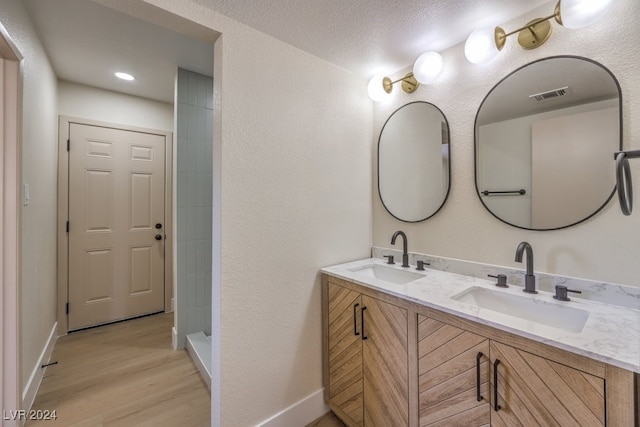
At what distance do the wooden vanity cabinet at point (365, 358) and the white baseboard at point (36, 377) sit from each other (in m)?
Result: 1.82

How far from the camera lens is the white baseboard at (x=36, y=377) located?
5.33 feet

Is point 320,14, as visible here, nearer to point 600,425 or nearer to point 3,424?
point 600,425

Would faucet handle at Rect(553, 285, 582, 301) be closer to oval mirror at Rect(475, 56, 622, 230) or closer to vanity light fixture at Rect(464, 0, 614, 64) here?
oval mirror at Rect(475, 56, 622, 230)

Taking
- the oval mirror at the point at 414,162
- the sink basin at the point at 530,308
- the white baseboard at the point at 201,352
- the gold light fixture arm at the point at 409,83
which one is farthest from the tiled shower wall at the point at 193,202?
the sink basin at the point at 530,308

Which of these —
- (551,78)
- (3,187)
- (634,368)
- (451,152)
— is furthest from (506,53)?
(3,187)

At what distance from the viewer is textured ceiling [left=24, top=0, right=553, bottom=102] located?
1.29 metres

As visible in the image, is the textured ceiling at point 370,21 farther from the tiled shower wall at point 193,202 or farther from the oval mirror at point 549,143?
the tiled shower wall at point 193,202

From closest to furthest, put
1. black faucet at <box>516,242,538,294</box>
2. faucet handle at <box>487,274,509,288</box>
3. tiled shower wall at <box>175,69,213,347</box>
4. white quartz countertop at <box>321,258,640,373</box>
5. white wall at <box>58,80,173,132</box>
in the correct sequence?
white quartz countertop at <box>321,258,640,373</box>
black faucet at <box>516,242,538,294</box>
faucet handle at <box>487,274,509,288</box>
tiled shower wall at <box>175,69,213,347</box>
white wall at <box>58,80,173,132</box>

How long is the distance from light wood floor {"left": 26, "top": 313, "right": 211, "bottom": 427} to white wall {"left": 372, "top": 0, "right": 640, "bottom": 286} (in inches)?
68.7

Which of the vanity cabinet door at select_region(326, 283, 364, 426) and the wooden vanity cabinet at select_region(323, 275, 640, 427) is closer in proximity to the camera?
the wooden vanity cabinet at select_region(323, 275, 640, 427)

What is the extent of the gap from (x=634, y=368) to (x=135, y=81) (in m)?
3.63

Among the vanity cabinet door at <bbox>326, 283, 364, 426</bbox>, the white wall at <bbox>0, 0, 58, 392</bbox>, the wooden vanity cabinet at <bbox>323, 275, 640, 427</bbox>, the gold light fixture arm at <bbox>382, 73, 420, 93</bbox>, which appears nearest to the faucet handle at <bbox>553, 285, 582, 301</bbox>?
the wooden vanity cabinet at <bbox>323, 275, 640, 427</bbox>

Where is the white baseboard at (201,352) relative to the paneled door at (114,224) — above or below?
below

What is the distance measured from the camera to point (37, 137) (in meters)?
1.91
